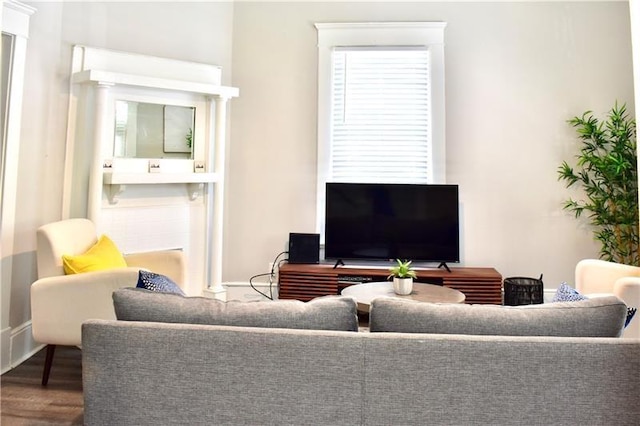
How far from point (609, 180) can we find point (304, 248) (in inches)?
111

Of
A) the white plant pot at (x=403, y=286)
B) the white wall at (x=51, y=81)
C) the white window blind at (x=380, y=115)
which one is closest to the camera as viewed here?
the white plant pot at (x=403, y=286)

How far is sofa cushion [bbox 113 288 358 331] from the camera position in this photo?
4.93 ft

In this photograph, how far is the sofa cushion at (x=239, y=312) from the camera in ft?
4.93

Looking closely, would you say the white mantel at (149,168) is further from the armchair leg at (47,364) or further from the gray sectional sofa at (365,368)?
the gray sectional sofa at (365,368)

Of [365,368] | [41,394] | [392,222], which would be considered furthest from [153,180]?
[365,368]

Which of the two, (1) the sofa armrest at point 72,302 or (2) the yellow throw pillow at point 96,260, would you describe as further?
(2) the yellow throw pillow at point 96,260

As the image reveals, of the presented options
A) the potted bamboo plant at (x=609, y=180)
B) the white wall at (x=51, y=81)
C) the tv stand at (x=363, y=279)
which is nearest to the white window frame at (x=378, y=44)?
the tv stand at (x=363, y=279)

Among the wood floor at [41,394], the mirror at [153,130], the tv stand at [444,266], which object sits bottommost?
the wood floor at [41,394]

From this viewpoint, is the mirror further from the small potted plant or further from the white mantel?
the small potted plant

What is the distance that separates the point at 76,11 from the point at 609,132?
474cm

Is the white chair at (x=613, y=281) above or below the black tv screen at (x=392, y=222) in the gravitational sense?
below

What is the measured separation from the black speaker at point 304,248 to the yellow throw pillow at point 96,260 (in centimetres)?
157

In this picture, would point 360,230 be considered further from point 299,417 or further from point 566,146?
point 299,417

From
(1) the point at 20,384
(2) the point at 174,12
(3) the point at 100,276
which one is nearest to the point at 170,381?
(3) the point at 100,276
